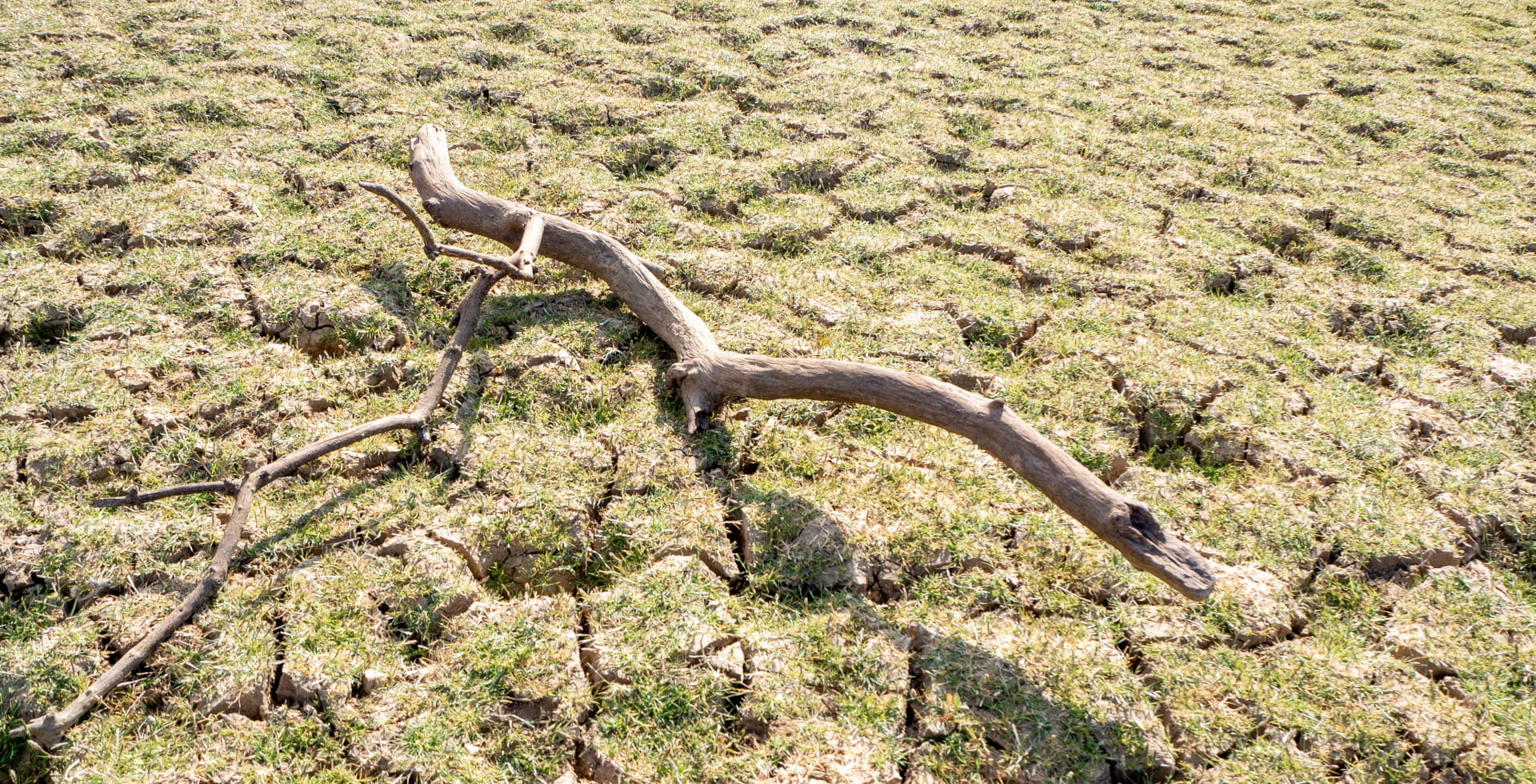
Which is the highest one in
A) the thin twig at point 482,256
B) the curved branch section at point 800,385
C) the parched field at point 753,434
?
the thin twig at point 482,256

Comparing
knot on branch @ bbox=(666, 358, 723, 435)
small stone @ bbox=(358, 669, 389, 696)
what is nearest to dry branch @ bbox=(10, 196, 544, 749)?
small stone @ bbox=(358, 669, 389, 696)

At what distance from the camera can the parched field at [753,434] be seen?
290 cm

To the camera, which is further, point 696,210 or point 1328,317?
point 696,210

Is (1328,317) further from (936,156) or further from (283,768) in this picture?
(283,768)

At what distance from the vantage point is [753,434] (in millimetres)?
4016

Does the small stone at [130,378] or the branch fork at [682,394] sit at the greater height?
the branch fork at [682,394]

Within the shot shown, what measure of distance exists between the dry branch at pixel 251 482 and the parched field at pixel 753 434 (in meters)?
0.07

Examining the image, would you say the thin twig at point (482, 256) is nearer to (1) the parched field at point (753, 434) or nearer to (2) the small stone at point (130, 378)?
(1) the parched field at point (753, 434)

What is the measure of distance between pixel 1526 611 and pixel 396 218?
599cm

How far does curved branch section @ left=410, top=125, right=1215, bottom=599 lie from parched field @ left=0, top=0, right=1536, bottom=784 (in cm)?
21

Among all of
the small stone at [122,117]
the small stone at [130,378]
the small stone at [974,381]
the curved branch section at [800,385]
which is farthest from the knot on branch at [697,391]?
the small stone at [122,117]

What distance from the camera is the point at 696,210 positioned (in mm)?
5672

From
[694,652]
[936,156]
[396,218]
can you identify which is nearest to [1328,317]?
[936,156]

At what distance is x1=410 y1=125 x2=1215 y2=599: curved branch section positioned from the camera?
2.99 meters
